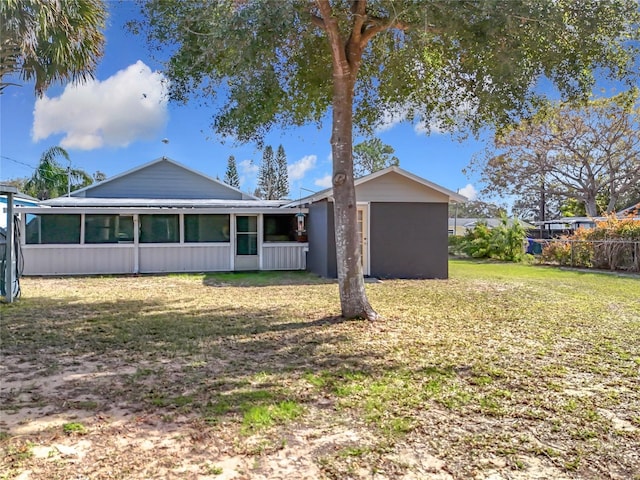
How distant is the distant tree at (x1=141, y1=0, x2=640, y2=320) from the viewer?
6.07 metres

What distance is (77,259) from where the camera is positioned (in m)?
14.3

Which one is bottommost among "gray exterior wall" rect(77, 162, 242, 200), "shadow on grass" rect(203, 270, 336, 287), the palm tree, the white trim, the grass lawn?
the grass lawn

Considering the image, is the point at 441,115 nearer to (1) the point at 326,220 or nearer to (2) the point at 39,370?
(1) the point at 326,220

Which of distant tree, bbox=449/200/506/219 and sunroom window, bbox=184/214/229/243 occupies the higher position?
distant tree, bbox=449/200/506/219

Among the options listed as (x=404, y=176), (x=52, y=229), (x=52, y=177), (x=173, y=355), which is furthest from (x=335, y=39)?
(x=52, y=177)

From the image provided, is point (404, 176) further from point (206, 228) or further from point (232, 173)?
point (232, 173)

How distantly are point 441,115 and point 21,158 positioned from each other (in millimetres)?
26178

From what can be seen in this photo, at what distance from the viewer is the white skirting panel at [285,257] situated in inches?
607

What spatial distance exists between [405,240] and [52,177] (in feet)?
70.4

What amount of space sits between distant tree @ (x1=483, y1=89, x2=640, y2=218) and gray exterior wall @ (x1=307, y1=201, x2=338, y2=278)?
14.5 m

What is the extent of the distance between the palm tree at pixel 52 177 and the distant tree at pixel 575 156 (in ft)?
77.9

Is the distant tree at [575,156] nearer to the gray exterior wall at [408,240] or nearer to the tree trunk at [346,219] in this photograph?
the gray exterior wall at [408,240]

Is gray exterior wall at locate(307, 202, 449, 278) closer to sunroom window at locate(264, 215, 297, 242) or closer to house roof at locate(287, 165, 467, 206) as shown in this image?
house roof at locate(287, 165, 467, 206)

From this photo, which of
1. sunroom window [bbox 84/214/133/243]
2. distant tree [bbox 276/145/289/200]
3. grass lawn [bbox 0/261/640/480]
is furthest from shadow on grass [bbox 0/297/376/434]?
→ distant tree [bbox 276/145/289/200]
